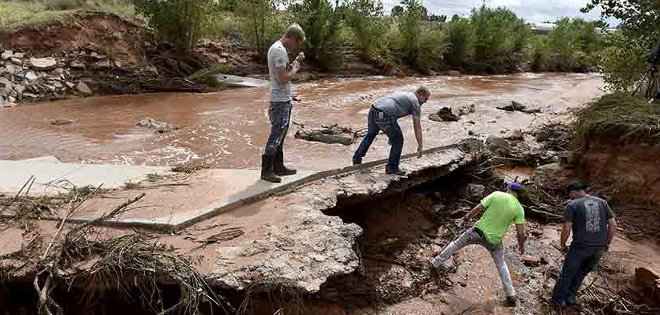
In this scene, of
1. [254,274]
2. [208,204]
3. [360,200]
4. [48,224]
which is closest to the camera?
[254,274]

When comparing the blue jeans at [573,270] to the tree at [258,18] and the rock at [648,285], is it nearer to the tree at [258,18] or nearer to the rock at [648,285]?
the rock at [648,285]

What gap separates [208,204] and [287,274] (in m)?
1.53

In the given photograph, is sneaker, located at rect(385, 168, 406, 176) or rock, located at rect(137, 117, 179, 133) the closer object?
sneaker, located at rect(385, 168, 406, 176)

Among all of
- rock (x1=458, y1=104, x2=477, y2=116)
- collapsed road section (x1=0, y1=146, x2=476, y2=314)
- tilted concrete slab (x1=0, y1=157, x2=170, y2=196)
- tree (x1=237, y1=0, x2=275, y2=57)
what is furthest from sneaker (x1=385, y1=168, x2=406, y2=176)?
tree (x1=237, y1=0, x2=275, y2=57)

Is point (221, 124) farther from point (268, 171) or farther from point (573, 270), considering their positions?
point (573, 270)

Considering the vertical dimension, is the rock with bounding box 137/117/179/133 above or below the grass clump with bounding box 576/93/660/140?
below

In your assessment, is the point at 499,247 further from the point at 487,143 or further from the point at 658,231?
the point at 487,143

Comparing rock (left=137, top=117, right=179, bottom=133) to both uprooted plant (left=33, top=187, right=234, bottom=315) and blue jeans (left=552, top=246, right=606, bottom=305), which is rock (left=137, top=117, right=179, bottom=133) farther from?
blue jeans (left=552, top=246, right=606, bottom=305)

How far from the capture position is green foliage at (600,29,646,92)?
34.6 ft

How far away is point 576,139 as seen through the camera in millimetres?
10062

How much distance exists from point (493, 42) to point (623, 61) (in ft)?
66.7

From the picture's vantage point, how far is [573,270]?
18.6ft

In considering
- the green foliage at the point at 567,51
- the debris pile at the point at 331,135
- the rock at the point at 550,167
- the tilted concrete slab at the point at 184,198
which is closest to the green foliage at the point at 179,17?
the debris pile at the point at 331,135

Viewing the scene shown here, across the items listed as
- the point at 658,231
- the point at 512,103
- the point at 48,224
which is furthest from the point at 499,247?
the point at 512,103
